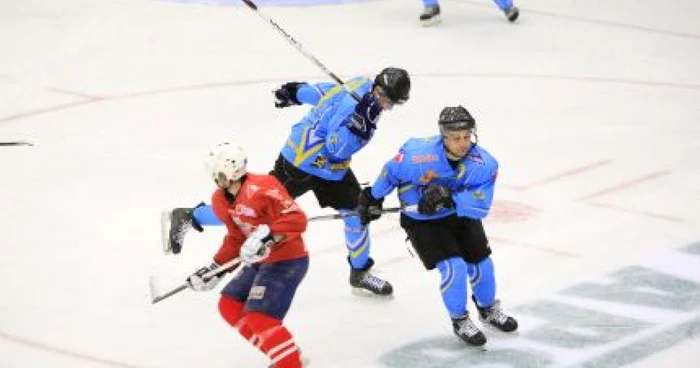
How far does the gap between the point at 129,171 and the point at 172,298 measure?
2007mm

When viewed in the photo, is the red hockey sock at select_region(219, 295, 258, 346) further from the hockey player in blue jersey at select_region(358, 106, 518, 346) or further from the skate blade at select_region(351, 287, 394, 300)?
the skate blade at select_region(351, 287, 394, 300)

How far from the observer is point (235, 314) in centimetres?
559

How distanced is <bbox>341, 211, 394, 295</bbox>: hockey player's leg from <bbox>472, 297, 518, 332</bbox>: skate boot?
0.59 meters

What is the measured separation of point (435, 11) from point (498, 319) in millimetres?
6091

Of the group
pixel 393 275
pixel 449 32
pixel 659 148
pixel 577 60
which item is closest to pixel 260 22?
pixel 449 32

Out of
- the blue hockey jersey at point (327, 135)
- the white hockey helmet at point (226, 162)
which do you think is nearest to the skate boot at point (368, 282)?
the blue hockey jersey at point (327, 135)

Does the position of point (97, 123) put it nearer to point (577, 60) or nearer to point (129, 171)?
point (129, 171)

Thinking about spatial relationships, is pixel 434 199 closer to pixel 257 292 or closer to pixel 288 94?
pixel 257 292

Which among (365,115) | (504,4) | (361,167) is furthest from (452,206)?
(504,4)

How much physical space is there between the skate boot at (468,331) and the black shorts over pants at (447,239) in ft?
0.83

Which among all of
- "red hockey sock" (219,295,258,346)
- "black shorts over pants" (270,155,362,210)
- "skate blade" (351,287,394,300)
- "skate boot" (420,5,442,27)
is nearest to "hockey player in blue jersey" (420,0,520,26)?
"skate boot" (420,5,442,27)

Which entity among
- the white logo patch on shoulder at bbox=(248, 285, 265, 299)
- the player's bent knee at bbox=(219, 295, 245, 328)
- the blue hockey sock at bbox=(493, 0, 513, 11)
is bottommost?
the player's bent knee at bbox=(219, 295, 245, 328)

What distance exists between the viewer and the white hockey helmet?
539 centimetres

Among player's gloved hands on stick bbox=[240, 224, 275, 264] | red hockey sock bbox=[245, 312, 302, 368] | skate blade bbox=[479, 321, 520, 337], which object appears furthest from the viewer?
skate blade bbox=[479, 321, 520, 337]
